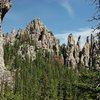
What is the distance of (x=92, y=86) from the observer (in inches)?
447

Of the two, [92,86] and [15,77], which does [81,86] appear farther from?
[15,77]

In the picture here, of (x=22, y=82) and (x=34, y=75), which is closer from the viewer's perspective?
(x=22, y=82)

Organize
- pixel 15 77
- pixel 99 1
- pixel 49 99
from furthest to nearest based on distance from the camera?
pixel 15 77 → pixel 49 99 → pixel 99 1

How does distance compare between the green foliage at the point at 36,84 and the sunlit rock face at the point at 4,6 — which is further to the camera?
the green foliage at the point at 36,84

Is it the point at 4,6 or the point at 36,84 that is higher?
the point at 4,6

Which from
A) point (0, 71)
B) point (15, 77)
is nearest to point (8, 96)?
point (0, 71)

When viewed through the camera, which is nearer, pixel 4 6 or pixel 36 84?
pixel 4 6

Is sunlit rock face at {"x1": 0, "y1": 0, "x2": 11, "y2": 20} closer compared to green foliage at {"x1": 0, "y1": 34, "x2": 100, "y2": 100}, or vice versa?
sunlit rock face at {"x1": 0, "y1": 0, "x2": 11, "y2": 20}

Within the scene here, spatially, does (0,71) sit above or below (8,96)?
above

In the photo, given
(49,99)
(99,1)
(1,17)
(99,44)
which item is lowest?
(49,99)

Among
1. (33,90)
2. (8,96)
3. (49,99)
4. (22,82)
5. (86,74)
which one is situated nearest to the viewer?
(86,74)

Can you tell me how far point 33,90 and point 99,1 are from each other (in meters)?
118

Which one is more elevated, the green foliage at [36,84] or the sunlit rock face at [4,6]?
the sunlit rock face at [4,6]

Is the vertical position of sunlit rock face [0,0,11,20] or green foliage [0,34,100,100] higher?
sunlit rock face [0,0,11,20]
